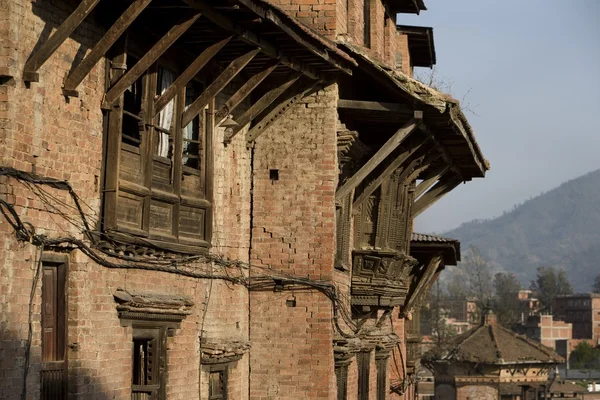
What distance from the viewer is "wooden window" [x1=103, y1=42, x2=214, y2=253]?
13.1 m

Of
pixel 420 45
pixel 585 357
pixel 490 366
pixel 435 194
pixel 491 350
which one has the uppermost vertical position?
pixel 420 45

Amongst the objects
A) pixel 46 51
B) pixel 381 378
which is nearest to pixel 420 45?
pixel 381 378

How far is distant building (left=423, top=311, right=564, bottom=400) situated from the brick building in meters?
44.6

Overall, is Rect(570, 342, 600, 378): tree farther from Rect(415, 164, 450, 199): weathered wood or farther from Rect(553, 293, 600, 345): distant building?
Rect(415, 164, 450, 199): weathered wood

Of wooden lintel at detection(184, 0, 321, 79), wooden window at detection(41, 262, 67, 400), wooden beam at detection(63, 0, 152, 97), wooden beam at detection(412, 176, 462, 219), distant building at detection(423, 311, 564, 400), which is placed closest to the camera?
wooden window at detection(41, 262, 67, 400)

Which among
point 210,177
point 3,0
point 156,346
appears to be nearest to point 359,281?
point 210,177

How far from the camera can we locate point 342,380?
19031mm

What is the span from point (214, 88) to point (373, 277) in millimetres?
7160

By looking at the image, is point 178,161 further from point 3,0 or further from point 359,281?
point 359,281

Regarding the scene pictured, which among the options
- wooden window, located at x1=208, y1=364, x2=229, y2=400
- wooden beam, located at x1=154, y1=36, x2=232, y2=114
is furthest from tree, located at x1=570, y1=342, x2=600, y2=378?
wooden beam, located at x1=154, y1=36, x2=232, y2=114

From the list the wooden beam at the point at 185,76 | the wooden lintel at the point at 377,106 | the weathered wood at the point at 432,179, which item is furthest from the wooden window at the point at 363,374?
the wooden beam at the point at 185,76

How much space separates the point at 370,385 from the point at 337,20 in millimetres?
7192

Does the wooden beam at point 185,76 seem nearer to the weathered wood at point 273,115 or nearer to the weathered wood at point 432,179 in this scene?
the weathered wood at point 273,115

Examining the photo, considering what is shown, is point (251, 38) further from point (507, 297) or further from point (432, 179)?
point (507, 297)
